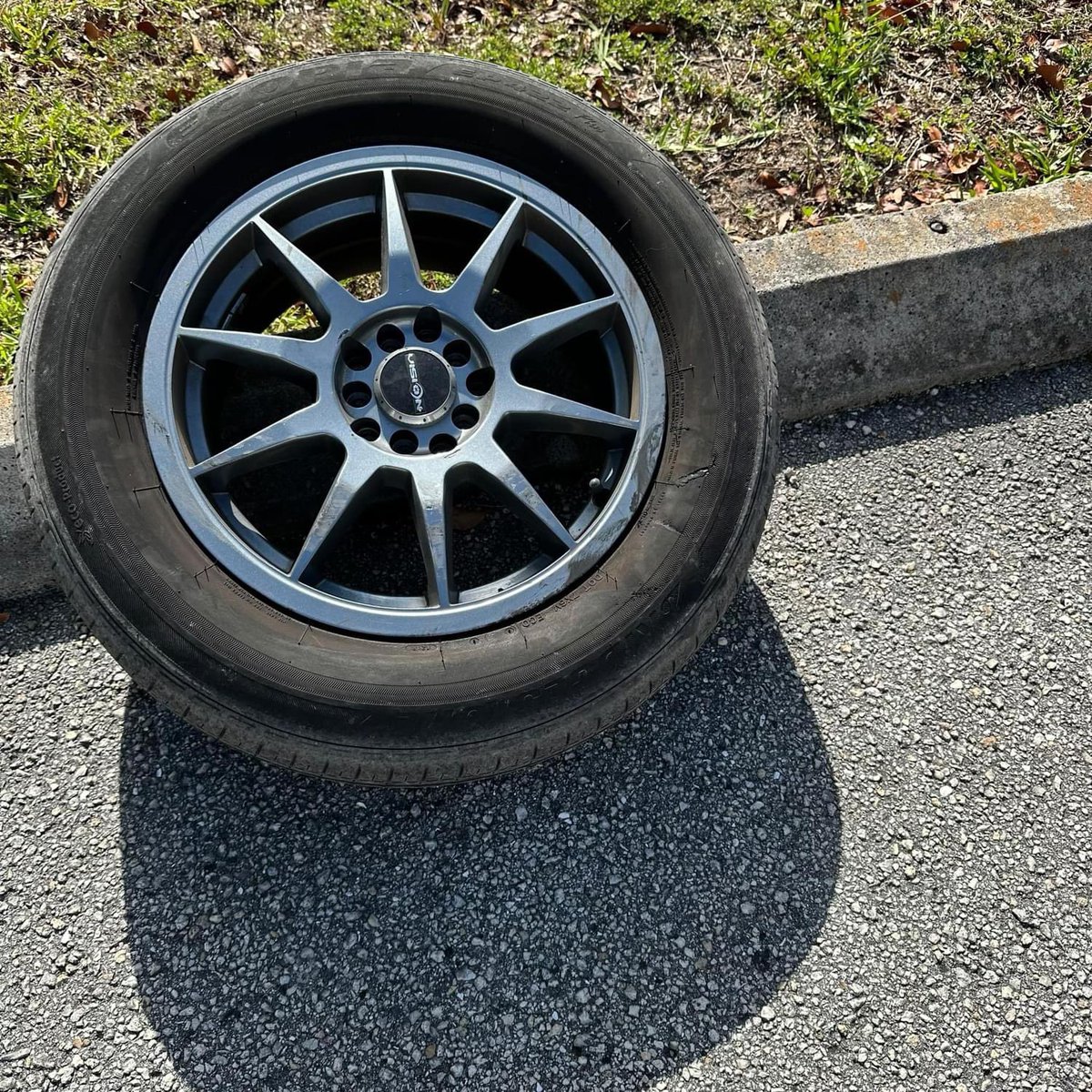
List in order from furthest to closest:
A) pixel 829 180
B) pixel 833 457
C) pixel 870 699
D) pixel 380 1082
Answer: pixel 829 180
pixel 833 457
pixel 870 699
pixel 380 1082

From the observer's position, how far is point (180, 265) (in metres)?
2.63

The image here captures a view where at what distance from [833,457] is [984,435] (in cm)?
64

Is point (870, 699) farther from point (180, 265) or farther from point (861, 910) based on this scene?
point (180, 265)

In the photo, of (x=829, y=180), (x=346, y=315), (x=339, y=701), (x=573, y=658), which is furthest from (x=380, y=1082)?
(x=829, y=180)

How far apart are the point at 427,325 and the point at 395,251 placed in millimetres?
233

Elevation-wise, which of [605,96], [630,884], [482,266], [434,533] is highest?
[605,96]

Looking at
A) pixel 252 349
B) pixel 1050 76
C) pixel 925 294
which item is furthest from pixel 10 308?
pixel 1050 76

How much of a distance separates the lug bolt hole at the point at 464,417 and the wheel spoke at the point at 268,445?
1.26 feet

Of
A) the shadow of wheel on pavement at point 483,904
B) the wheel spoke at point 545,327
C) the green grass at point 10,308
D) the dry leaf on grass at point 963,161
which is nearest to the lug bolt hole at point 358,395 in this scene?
the wheel spoke at point 545,327

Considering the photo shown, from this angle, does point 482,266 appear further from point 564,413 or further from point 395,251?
point 564,413

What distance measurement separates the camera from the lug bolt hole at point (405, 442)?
108 inches

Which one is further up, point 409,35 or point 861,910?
point 409,35

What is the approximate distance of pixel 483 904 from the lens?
2730mm

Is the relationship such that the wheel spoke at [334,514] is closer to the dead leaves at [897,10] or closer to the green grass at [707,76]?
the green grass at [707,76]
